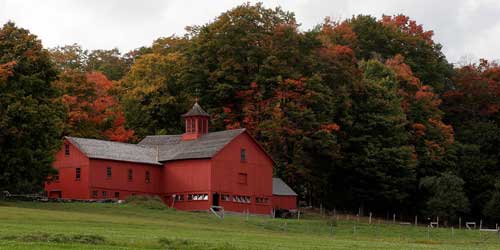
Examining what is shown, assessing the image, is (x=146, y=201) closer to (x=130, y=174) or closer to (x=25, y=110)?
(x=130, y=174)

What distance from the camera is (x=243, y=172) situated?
82062mm

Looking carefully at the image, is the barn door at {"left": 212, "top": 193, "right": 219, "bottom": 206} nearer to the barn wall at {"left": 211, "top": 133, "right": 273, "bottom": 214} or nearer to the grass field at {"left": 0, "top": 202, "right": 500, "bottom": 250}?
the barn wall at {"left": 211, "top": 133, "right": 273, "bottom": 214}

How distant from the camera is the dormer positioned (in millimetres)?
84438

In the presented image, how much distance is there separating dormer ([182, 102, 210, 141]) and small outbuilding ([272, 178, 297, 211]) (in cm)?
839

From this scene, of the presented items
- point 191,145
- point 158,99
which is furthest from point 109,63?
point 191,145

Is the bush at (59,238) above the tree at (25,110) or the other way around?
the other way around

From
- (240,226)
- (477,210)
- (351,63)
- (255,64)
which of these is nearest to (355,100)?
(351,63)

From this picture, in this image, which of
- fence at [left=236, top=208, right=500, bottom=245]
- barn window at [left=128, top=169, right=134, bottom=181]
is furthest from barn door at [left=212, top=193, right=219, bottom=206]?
fence at [left=236, top=208, right=500, bottom=245]

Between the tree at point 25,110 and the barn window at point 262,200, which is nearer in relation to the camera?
the tree at point 25,110

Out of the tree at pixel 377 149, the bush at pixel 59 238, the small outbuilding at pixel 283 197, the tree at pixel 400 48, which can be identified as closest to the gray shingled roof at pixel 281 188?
the small outbuilding at pixel 283 197

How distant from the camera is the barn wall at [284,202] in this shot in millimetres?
84750

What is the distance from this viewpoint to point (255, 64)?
9125cm

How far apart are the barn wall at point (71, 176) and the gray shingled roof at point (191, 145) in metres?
7.74

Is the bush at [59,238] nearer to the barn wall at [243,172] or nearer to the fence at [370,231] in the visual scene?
the fence at [370,231]
